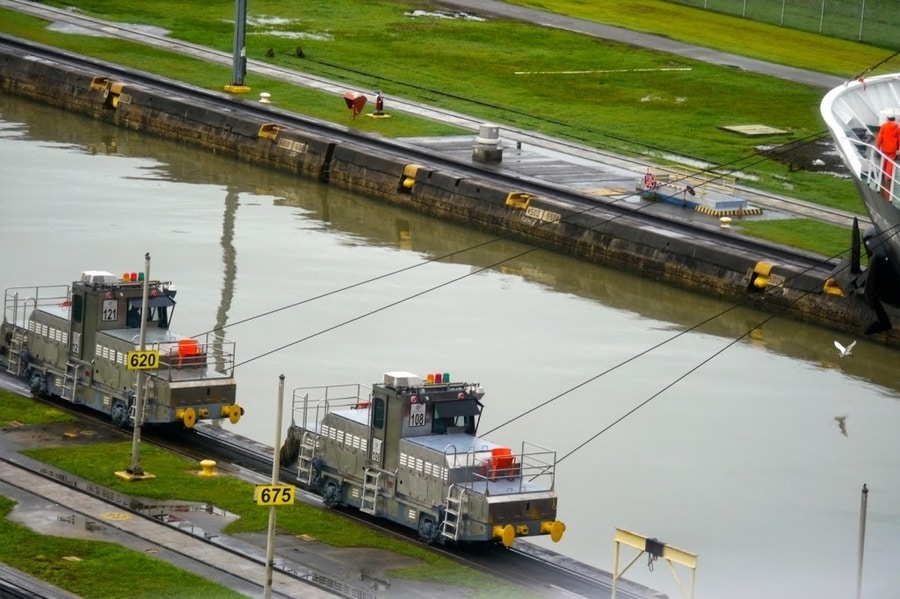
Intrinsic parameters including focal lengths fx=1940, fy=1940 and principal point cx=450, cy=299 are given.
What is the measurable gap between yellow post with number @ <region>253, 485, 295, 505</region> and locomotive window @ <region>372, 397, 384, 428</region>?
6.06 metres

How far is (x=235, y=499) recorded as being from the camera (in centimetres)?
3603

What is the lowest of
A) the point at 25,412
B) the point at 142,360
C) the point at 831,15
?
the point at 25,412

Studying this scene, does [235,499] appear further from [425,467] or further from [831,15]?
[831,15]

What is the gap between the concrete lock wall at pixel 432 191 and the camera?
57156 mm

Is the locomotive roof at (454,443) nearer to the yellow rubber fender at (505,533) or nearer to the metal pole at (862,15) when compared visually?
the yellow rubber fender at (505,533)

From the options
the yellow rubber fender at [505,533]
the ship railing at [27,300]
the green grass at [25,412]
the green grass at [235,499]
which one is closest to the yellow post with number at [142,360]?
the green grass at [235,499]

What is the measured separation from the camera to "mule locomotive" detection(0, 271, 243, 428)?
39.7 metres

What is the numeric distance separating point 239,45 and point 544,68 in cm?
1607

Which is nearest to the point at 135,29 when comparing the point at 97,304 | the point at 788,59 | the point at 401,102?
the point at 401,102

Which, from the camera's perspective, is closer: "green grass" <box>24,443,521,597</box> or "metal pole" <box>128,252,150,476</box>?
"green grass" <box>24,443,521,597</box>

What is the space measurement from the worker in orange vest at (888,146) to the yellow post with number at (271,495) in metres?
16.3

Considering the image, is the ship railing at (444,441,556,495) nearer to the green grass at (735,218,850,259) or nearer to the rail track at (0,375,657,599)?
the rail track at (0,375,657,599)

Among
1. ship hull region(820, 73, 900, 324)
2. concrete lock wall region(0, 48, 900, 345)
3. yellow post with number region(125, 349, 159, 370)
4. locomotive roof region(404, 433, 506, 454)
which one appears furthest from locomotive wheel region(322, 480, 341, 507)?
concrete lock wall region(0, 48, 900, 345)

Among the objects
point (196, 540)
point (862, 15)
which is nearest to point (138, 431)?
point (196, 540)
